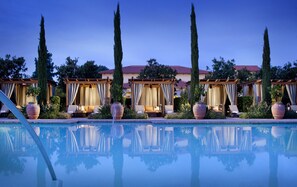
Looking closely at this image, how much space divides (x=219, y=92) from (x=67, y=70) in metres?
12.8

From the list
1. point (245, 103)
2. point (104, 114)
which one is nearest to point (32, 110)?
point (104, 114)

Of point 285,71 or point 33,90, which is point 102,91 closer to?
point 33,90

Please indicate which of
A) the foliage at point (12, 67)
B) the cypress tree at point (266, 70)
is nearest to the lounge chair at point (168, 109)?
the cypress tree at point (266, 70)

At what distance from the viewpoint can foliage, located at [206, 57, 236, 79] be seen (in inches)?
1175

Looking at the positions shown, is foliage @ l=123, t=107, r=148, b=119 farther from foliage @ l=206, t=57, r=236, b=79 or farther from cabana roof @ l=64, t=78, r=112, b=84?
foliage @ l=206, t=57, r=236, b=79

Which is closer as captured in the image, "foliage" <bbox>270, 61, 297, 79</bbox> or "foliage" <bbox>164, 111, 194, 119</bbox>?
"foliage" <bbox>164, 111, 194, 119</bbox>

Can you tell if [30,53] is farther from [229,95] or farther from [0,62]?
[229,95]

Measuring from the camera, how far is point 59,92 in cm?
2544

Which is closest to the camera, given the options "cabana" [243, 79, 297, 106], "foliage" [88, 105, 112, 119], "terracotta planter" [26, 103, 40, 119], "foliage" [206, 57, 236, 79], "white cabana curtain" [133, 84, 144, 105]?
"terracotta planter" [26, 103, 40, 119]

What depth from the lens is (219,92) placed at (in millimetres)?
22750

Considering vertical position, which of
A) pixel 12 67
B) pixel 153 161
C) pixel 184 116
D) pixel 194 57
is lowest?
pixel 153 161

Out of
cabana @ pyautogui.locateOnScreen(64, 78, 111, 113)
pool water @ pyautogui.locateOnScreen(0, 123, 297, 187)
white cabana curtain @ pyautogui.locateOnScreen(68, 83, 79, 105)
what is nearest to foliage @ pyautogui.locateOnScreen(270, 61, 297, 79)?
cabana @ pyautogui.locateOnScreen(64, 78, 111, 113)

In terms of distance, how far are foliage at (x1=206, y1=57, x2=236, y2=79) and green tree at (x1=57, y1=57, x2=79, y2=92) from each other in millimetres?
13219

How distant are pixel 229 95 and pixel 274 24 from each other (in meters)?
8.16
